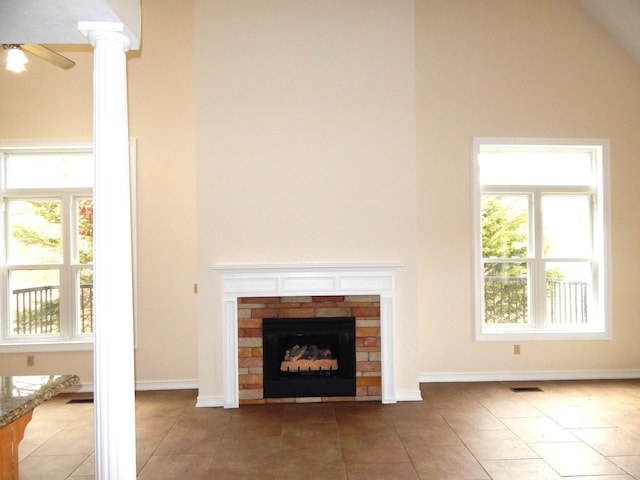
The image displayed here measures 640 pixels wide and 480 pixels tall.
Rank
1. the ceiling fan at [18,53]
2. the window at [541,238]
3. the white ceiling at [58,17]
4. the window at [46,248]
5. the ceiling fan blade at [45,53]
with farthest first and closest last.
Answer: the window at [541,238]
the window at [46,248]
the ceiling fan blade at [45,53]
the ceiling fan at [18,53]
the white ceiling at [58,17]

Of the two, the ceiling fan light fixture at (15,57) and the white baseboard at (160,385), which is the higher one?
the ceiling fan light fixture at (15,57)

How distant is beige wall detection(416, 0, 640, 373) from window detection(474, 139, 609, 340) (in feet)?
0.70

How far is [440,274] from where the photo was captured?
491 centimetres

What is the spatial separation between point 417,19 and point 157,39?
2.75 m

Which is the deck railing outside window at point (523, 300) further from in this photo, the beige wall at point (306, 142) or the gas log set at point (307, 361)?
the gas log set at point (307, 361)

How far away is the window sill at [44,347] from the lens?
4680 millimetres

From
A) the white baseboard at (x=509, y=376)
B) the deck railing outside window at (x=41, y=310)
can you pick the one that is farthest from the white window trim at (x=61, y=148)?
the white baseboard at (x=509, y=376)

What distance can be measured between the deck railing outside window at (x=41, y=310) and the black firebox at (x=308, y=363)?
2.07 m

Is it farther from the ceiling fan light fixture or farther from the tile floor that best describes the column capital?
the tile floor

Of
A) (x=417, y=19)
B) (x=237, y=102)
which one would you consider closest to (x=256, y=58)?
(x=237, y=102)

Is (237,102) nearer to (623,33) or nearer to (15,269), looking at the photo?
(15,269)

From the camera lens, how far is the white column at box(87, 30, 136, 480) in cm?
197

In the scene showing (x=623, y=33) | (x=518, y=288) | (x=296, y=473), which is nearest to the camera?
(x=296, y=473)

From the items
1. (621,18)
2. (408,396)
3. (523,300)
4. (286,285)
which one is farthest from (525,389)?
(621,18)
